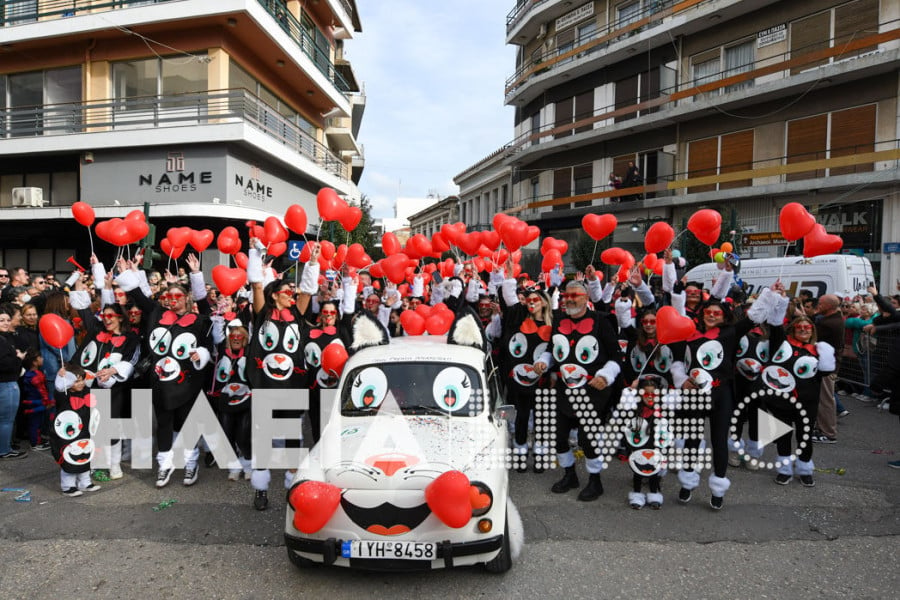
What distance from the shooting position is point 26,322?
21.9ft

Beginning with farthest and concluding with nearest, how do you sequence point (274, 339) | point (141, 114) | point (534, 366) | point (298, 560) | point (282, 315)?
point (141, 114), point (534, 366), point (282, 315), point (274, 339), point (298, 560)

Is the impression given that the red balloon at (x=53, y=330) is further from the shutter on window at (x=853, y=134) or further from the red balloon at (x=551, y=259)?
the shutter on window at (x=853, y=134)

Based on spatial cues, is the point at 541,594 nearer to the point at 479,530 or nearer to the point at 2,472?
the point at 479,530

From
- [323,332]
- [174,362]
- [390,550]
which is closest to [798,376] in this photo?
[390,550]

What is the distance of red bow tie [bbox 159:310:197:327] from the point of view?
18.2 feet

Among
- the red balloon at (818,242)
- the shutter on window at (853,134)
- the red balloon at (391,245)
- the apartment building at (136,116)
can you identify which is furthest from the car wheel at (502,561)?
the shutter on window at (853,134)

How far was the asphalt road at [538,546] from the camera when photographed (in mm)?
3664

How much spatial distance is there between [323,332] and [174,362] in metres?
1.44

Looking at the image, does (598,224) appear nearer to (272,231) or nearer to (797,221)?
(797,221)

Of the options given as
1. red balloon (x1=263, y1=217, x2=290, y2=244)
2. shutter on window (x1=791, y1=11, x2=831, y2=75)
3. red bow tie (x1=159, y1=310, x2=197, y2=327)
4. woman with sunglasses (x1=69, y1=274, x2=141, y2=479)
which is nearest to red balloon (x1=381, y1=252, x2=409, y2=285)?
red balloon (x1=263, y1=217, x2=290, y2=244)

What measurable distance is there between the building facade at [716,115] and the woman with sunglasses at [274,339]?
1433cm

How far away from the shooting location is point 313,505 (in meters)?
3.25

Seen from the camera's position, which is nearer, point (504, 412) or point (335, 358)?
point (504, 412)

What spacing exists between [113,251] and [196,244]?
1368cm
